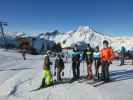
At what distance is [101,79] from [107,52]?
165 centimetres

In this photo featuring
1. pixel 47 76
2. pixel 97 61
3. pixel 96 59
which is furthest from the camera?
pixel 96 59

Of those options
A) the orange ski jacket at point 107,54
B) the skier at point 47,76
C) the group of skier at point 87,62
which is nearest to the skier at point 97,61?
the group of skier at point 87,62

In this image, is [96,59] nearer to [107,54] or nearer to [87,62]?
[87,62]

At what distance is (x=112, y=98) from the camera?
11.7 meters

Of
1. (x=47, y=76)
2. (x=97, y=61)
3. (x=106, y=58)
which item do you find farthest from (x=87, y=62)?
(x=47, y=76)

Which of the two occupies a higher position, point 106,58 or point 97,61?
point 106,58

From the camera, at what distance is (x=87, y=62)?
16719 mm

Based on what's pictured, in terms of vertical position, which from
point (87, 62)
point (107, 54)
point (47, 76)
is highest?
point (107, 54)

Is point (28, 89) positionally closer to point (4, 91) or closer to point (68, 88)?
point (4, 91)

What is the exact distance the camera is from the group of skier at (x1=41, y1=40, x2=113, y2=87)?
599 inches

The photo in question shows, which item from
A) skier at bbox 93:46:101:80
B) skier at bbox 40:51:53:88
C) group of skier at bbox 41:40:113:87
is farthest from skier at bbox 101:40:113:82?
skier at bbox 40:51:53:88

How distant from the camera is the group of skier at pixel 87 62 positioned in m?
15.2

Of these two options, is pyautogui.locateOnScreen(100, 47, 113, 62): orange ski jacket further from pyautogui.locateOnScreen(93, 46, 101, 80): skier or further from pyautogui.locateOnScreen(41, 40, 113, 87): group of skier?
pyautogui.locateOnScreen(93, 46, 101, 80): skier

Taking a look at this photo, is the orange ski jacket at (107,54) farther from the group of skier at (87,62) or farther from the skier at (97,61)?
the skier at (97,61)
